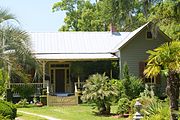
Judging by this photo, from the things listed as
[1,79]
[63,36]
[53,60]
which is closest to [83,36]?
[63,36]

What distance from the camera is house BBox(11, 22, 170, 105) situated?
31.2 metres

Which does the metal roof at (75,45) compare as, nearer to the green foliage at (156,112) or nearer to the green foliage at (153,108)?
the green foliage at (153,108)

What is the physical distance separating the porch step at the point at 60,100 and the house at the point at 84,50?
1139 millimetres

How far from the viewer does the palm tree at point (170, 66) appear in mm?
13875

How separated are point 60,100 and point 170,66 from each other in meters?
15.0

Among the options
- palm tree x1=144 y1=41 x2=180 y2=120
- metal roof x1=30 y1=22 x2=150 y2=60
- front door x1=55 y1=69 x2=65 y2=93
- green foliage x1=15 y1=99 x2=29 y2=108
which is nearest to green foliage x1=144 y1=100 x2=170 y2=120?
palm tree x1=144 y1=41 x2=180 y2=120

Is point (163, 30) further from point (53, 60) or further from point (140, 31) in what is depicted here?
point (53, 60)

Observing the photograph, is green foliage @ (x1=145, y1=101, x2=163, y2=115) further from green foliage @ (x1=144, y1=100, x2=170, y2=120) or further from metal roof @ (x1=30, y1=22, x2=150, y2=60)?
metal roof @ (x1=30, y1=22, x2=150, y2=60)

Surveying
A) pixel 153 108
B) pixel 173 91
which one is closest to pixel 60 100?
pixel 153 108

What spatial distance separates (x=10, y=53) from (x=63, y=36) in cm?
1655

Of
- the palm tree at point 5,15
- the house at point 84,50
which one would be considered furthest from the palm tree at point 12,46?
the house at point 84,50

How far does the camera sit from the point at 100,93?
2106 centimetres

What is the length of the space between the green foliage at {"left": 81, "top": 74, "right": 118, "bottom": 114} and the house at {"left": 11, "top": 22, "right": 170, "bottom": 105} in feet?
25.6

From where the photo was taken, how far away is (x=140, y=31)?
102ft
